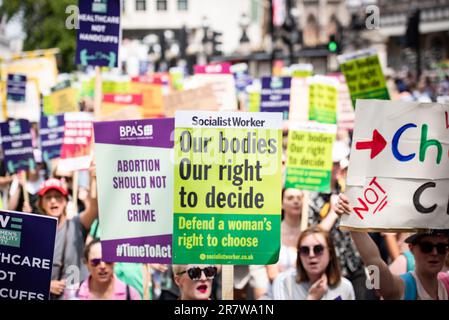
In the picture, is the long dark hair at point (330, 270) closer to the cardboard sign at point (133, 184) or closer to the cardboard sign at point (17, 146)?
the cardboard sign at point (133, 184)

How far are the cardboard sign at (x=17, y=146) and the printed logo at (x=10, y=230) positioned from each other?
5548mm

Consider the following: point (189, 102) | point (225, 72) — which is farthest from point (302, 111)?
point (189, 102)

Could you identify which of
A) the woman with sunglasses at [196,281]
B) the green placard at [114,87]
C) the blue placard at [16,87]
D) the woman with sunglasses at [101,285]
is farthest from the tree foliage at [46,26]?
the woman with sunglasses at [196,281]

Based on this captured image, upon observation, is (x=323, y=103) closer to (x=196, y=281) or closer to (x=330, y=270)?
(x=330, y=270)

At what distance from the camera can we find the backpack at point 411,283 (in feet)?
20.4

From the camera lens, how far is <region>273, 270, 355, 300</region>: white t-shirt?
6969 mm

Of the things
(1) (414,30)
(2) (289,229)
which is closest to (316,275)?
(2) (289,229)

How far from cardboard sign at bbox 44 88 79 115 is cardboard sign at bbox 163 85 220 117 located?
5.65ft

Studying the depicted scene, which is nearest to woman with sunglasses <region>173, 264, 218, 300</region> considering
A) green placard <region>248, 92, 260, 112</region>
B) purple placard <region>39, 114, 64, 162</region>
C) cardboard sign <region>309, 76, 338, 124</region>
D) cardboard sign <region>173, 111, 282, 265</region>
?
cardboard sign <region>173, 111, 282, 265</region>

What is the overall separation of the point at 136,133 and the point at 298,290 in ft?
4.43

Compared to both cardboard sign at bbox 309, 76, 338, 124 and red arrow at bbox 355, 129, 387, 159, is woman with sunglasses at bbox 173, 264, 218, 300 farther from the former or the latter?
cardboard sign at bbox 309, 76, 338, 124

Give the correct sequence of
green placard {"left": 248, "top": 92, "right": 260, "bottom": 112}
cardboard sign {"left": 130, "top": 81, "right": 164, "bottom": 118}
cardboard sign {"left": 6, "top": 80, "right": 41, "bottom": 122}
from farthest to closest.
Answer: cardboard sign {"left": 130, "top": 81, "right": 164, "bottom": 118}
cardboard sign {"left": 6, "top": 80, "right": 41, "bottom": 122}
green placard {"left": 248, "top": 92, "right": 260, "bottom": 112}

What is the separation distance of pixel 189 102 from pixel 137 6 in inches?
2817

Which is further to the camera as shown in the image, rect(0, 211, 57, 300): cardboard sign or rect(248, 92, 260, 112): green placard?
rect(248, 92, 260, 112): green placard
